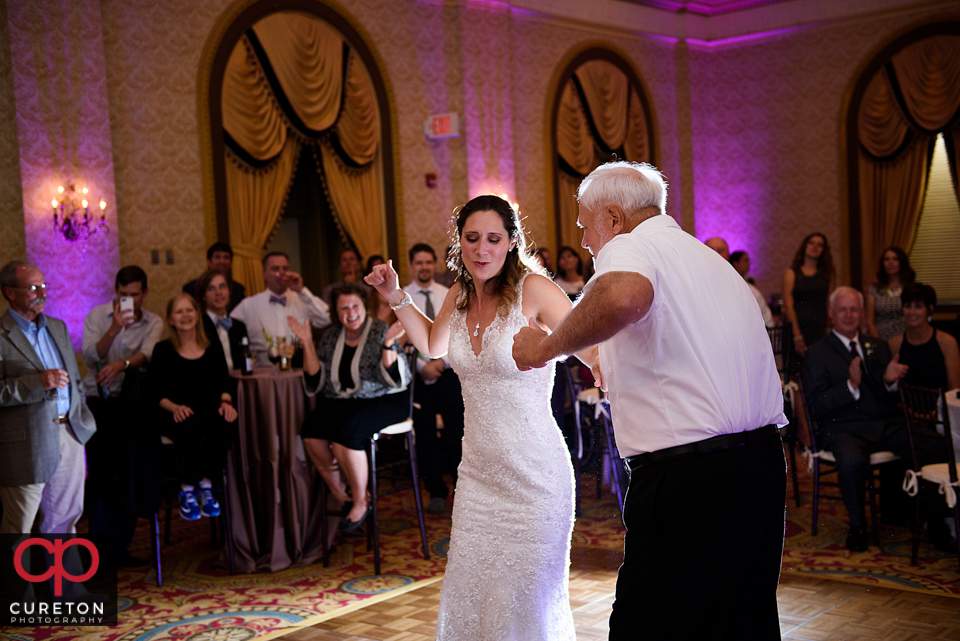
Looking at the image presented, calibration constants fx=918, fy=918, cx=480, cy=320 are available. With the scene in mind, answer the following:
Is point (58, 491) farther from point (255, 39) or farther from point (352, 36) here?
point (352, 36)

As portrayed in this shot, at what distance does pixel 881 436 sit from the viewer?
4707 millimetres

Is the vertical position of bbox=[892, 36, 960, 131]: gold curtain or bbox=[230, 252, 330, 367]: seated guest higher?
bbox=[892, 36, 960, 131]: gold curtain

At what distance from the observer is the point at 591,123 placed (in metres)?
10.4

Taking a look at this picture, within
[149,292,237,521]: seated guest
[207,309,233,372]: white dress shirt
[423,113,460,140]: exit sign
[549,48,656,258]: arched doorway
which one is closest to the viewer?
[149,292,237,521]: seated guest

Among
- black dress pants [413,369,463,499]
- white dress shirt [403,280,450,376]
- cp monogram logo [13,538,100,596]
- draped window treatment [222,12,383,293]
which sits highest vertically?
draped window treatment [222,12,383,293]

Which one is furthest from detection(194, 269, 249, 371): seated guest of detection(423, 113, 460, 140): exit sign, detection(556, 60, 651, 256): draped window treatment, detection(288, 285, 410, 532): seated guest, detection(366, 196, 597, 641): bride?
detection(556, 60, 651, 256): draped window treatment

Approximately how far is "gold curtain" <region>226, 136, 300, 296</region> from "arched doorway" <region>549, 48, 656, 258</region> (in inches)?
130

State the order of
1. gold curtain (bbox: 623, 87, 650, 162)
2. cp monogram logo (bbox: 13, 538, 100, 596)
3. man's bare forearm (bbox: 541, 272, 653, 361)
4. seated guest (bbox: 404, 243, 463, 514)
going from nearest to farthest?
man's bare forearm (bbox: 541, 272, 653, 361), cp monogram logo (bbox: 13, 538, 100, 596), seated guest (bbox: 404, 243, 463, 514), gold curtain (bbox: 623, 87, 650, 162)

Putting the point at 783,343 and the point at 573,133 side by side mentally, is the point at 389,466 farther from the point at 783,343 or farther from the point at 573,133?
the point at 573,133

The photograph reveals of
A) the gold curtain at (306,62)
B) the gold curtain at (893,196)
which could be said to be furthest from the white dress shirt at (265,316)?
the gold curtain at (893,196)

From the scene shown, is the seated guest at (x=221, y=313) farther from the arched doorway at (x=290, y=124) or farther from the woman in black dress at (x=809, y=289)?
the woman in black dress at (x=809, y=289)

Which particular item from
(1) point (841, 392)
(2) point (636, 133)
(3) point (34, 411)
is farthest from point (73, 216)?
(2) point (636, 133)

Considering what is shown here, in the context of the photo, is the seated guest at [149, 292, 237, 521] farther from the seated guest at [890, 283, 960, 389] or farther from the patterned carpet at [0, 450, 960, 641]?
the seated guest at [890, 283, 960, 389]

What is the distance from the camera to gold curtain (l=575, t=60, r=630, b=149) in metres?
10.3
